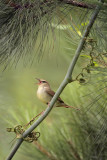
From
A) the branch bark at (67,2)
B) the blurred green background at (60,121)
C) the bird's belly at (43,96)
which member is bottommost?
the blurred green background at (60,121)

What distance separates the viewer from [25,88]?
1090mm

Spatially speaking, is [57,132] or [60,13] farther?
[57,132]

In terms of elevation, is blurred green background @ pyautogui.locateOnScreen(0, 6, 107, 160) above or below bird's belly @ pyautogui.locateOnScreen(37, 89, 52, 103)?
below

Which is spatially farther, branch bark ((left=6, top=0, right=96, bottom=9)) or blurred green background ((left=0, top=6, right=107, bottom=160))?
blurred green background ((left=0, top=6, right=107, bottom=160))

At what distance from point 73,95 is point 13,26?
30 centimetres

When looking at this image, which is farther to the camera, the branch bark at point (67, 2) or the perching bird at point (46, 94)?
the perching bird at point (46, 94)

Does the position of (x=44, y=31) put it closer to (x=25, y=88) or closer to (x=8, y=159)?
(x=8, y=159)

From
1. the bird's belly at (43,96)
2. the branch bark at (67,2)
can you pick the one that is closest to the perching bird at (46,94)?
the bird's belly at (43,96)

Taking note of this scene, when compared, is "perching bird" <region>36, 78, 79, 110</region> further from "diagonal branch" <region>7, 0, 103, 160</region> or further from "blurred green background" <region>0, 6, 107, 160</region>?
"diagonal branch" <region>7, 0, 103, 160</region>

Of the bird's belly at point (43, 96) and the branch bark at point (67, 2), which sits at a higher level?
the branch bark at point (67, 2)

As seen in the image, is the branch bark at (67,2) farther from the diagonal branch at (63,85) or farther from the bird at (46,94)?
the bird at (46,94)

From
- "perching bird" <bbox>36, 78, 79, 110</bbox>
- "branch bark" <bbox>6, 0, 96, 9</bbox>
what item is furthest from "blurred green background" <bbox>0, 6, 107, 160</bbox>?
"branch bark" <bbox>6, 0, 96, 9</bbox>

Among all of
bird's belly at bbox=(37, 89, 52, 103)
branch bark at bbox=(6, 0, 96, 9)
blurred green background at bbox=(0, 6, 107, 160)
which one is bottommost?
blurred green background at bbox=(0, 6, 107, 160)

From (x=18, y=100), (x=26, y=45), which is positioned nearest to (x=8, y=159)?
(x=26, y=45)
